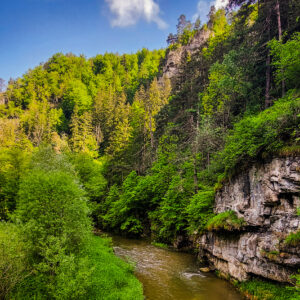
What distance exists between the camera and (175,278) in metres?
16.1

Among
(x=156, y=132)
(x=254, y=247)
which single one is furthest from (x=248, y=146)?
(x=156, y=132)

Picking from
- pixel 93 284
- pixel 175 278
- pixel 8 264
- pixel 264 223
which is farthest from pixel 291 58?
pixel 8 264

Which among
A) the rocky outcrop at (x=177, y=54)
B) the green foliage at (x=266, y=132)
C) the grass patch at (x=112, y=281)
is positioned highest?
the rocky outcrop at (x=177, y=54)

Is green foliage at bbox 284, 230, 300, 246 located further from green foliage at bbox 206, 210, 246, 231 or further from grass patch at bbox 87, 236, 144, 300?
grass patch at bbox 87, 236, 144, 300

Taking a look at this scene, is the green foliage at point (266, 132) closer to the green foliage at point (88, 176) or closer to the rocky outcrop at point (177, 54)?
the green foliage at point (88, 176)

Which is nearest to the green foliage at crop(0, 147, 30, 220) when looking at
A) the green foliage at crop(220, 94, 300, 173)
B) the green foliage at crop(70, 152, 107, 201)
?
the green foliage at crop(70, 152, 107, 201)

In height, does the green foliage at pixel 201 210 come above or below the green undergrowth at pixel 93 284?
above

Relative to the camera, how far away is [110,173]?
4753cm

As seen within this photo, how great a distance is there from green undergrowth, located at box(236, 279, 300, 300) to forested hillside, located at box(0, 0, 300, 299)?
406 millimetres

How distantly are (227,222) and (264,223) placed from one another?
299cm

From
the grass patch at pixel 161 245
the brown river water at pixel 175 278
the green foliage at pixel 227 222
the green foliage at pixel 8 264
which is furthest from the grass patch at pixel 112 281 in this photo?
the grass patch at pixel 161 245

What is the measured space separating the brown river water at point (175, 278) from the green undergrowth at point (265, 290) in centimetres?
71

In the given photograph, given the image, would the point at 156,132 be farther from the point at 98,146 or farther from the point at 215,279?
the point at 215,279

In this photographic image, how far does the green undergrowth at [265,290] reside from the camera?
10.9 m
